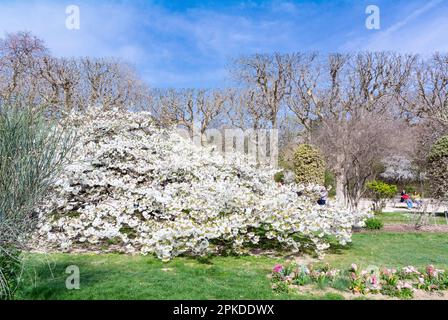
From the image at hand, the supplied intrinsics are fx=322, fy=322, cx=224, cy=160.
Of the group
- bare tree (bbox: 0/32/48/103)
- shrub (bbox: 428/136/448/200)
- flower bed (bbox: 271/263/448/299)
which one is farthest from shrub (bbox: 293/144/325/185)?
bare tree (bbox: 0/32/48/103)

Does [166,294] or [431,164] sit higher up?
[431,164]

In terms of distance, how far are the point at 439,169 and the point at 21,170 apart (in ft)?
42.1

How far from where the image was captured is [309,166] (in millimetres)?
14227

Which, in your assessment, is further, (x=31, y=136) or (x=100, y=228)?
(x=100, y=228)

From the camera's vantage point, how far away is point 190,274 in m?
4.57

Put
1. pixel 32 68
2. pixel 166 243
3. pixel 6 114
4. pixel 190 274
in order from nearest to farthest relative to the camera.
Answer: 1. pixel 6 114
2. pixel 190 274
3. pixel 166 243
4. pixel 32 68

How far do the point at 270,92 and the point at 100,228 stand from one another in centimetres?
1840

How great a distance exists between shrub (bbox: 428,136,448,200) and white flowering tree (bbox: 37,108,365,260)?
656 cm

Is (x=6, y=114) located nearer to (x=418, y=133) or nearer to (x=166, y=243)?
(x=166, y=243)

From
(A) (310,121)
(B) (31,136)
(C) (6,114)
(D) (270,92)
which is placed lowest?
(B) (31,136)

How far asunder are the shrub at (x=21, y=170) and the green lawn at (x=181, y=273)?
0.42m

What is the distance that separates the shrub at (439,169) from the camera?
37.1ft

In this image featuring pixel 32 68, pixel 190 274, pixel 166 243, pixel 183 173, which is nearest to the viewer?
pixel 190 274
